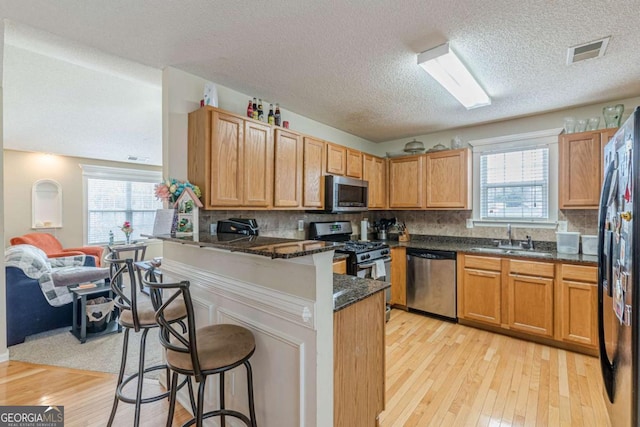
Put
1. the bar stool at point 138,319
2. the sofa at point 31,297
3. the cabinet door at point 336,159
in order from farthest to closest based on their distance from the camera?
the cabinet door at point 336,159, the sofa at point 31,297, the bar stool at point 138,319

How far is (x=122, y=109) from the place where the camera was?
353 cm

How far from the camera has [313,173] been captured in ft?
10.8

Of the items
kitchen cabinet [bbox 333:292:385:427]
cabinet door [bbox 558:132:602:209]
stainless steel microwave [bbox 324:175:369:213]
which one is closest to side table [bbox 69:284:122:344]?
stainless steel microwave [bbox 324:175:369:213]

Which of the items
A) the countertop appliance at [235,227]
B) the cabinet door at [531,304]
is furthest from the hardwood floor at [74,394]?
the cabinet door at [531,304]

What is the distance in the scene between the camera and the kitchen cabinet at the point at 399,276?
3834 mm

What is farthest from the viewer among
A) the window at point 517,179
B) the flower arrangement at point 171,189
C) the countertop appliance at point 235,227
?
the window at point 517,179

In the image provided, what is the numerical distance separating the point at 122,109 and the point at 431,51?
3625 mm

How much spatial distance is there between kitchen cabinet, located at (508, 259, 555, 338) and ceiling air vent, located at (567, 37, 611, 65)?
1869mm

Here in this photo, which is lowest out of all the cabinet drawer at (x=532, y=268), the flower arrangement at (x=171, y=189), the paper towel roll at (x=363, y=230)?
the cabinet drawer at (x=532, y=268)

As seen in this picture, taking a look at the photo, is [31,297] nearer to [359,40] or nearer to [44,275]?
[44,275]

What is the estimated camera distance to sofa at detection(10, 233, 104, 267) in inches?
196

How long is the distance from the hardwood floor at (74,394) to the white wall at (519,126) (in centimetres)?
438

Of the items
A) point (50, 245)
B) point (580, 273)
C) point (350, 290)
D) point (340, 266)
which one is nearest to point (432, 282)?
point (340, 266)

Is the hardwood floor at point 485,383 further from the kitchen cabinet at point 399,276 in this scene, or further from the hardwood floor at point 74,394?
the hardwood floor at point 74,394
